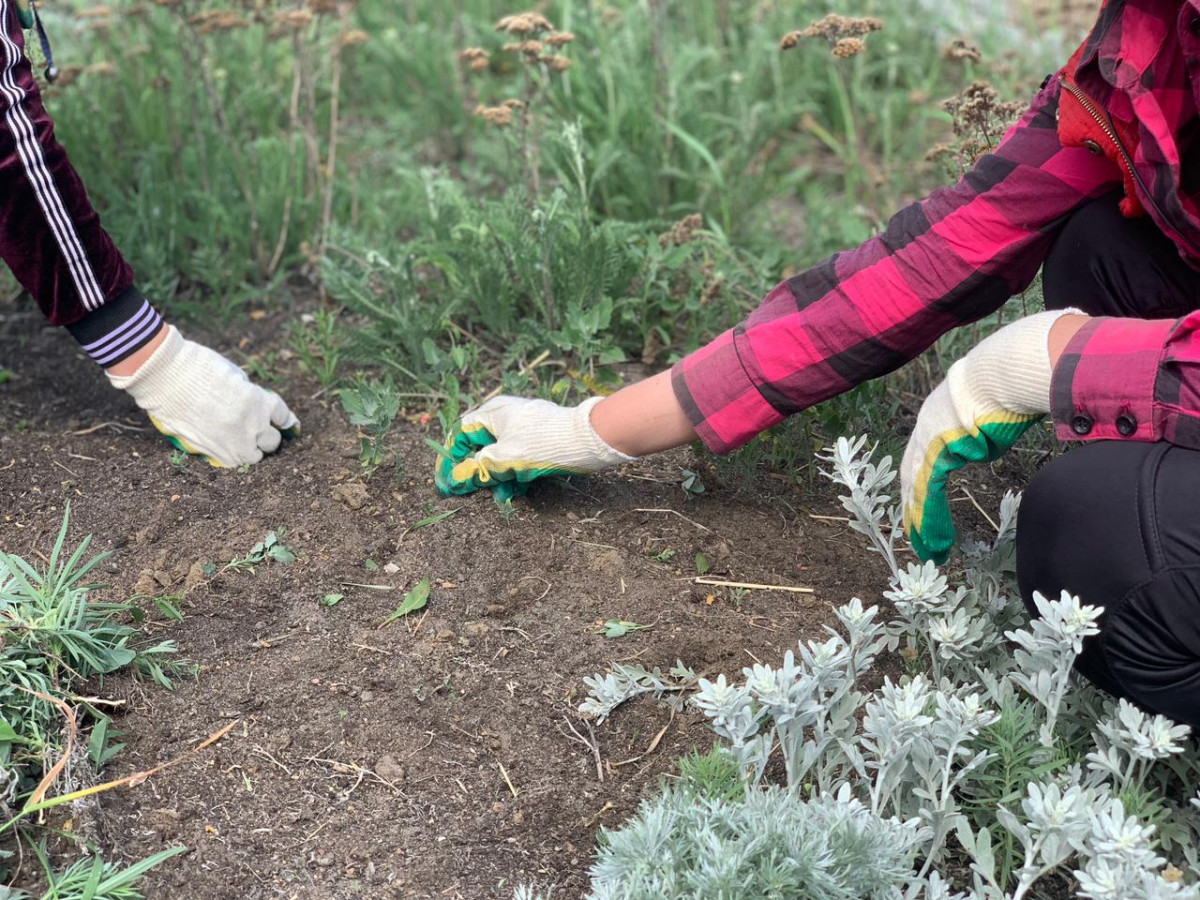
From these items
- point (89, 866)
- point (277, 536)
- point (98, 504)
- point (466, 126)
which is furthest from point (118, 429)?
point (466, 126)

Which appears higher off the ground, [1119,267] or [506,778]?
[1119,267]

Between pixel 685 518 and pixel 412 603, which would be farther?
pixel 685 518

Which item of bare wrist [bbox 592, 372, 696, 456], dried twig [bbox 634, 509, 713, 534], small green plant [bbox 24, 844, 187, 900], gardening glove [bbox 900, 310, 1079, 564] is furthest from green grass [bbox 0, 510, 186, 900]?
gardening glove [bbox 900, 310, 1079, 564]

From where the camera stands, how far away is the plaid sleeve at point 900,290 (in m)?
1.95

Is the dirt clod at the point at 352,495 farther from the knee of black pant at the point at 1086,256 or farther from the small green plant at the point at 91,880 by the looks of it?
the knee of black pant at the point at 1086,256

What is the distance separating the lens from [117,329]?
2.34 meters

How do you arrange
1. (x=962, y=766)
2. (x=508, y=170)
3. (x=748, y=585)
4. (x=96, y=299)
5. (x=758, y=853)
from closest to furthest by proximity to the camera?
(x=758, y=853) → (x=962, y=766) → (x=748, y=585) → (x=96, y=299) → (x=508, y=170)

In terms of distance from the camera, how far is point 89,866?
1.61m

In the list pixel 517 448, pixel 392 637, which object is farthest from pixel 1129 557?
pixel 392 637

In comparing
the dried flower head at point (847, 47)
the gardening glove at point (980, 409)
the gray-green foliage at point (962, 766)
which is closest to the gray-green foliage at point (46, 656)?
the gray-green foliage at point (962, 766)

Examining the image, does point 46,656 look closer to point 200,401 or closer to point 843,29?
point 200,401

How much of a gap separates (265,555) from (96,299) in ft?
1.82

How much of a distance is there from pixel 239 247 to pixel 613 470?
4.25ft

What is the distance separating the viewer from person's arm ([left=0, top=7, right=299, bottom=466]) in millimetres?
2125
